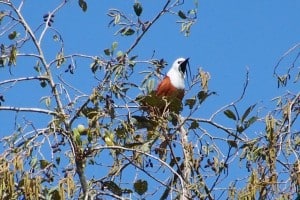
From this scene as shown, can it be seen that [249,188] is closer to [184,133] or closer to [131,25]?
[184,133]

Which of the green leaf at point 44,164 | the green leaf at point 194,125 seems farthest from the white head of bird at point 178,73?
the green leaf at point 44,164

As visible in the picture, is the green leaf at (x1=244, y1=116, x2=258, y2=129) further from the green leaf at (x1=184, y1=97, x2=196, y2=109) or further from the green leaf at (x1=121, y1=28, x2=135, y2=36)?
the green leaf at (x1=121, y1=28, x2=135, y2=36)

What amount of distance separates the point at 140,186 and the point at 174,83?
219 centimetres

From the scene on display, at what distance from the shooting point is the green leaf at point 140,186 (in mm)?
3656

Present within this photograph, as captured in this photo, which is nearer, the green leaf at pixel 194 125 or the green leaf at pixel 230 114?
the green leaf at pixel 230 114

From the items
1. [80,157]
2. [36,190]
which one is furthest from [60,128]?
[36,190]

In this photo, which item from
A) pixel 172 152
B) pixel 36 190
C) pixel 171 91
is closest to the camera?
pixel 36 190

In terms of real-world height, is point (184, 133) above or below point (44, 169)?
above

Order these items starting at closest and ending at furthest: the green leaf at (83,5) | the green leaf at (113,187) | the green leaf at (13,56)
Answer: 1. the green leaf at (113,187)
2. the green leaf at (13,56)
3. the green leaf at (83,5)

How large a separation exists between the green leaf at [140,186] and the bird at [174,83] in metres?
1.56

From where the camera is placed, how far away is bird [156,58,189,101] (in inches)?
214

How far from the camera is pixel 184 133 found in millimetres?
3777

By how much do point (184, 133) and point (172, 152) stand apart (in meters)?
0.13

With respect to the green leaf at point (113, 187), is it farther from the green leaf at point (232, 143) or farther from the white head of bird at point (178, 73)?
the white head of bird at point (178, 73)
